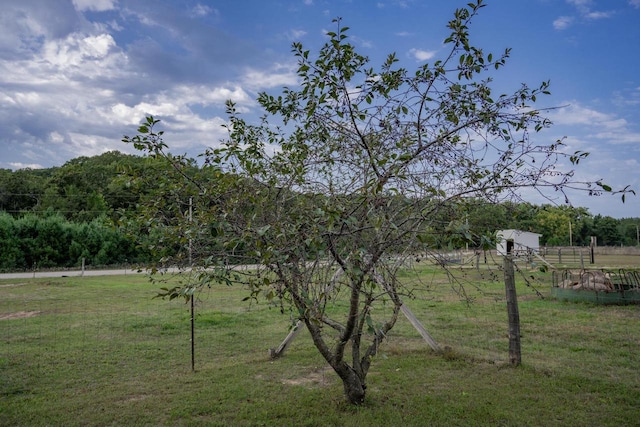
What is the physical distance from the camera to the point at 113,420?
466cm

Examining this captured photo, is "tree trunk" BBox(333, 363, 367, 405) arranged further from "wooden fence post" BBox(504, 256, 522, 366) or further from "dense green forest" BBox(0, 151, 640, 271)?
"wooden fence post" BBox(504, 256, 522, 366)

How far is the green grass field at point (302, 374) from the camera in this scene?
15.5 feet

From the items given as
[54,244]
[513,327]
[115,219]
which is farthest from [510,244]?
[54,244]

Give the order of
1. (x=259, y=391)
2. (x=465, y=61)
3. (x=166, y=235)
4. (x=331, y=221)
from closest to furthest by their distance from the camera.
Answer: (x=331, y=221) → (x=465, y=61) → (x=166, y=235) → (x=259, y=391)

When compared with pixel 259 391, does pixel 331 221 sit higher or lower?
higher

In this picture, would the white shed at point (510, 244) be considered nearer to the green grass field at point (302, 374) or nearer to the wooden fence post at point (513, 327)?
the green grass field at point (302, 374)

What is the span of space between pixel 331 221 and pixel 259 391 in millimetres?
3453

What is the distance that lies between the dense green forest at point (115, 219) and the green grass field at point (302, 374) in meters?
0.77

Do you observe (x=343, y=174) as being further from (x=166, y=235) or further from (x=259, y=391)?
(x=259, y=391)

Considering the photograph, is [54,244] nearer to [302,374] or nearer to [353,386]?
[302,374]

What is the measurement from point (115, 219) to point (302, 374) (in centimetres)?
345

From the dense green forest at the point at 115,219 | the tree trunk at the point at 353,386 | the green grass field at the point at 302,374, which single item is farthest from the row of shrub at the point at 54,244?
the tree trunk at the point at 353,386

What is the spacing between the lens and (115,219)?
4246 millimetres

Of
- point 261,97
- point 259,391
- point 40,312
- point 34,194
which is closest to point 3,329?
point 40,312
